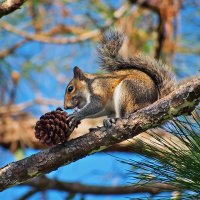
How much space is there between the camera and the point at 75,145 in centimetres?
109

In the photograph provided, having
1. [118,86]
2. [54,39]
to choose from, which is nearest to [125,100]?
[118,86]

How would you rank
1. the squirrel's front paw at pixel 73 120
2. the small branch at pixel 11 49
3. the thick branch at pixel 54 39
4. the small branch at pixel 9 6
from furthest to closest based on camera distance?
the small branch at pixel 11 49 → the thick branch at pixel 54 39 → the squirrel's front paw at pixel 73 120 → the small branch at pixel 9 6

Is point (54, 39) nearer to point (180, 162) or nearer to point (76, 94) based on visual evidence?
point (76, 94)

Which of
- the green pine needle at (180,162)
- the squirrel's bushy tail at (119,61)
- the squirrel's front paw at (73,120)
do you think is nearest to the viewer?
the green pine needle at (180,162)

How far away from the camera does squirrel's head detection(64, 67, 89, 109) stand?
5.79 feet

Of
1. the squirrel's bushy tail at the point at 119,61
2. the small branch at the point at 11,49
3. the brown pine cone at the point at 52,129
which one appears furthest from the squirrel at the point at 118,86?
the small branch at the point at 11,49

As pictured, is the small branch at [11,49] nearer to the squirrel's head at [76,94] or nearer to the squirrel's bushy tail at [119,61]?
the squirrel's head at [76,94]

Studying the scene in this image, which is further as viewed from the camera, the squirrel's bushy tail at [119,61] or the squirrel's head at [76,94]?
the squirrel's head at [76,94]

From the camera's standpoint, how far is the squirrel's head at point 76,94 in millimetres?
1766

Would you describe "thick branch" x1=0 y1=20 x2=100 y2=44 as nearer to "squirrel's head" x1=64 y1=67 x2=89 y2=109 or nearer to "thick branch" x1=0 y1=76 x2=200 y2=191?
"squirrel's head" x1=64 y1=67 x2=89 y2=109

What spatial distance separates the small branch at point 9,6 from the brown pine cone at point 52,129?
0.80ft

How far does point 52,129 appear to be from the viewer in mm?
1129

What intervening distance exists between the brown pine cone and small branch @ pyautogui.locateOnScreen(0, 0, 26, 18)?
245mm

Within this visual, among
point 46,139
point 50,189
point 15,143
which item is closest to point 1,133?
point 15,143
